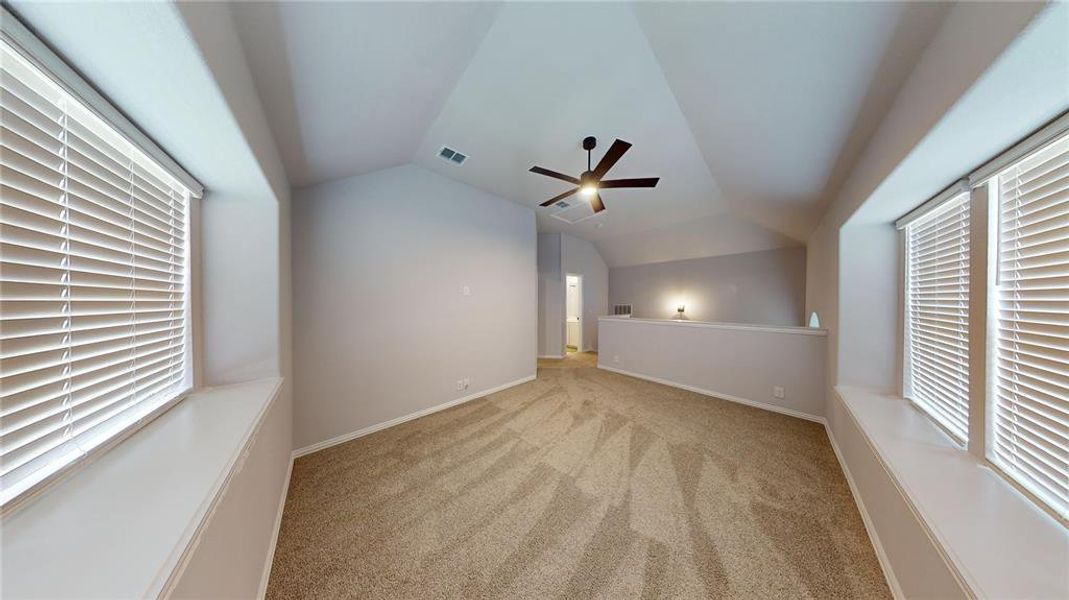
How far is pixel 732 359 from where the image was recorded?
360 cm

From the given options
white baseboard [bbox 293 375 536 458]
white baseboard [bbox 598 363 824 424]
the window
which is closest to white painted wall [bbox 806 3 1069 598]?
the window

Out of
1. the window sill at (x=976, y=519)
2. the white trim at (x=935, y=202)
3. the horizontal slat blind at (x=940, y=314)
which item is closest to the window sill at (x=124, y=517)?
the window sill at (x=976, y=519)

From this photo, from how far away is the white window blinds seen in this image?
744 mm

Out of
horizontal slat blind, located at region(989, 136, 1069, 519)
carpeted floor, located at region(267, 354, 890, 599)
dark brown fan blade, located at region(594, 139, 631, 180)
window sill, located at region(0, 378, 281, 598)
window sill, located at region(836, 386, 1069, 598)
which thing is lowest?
carpeted floor, located at region(267, 354, 890, 599)

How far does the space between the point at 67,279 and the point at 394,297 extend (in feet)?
6.73

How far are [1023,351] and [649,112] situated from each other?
234 centimetres

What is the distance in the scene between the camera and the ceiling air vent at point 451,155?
2.81 metres

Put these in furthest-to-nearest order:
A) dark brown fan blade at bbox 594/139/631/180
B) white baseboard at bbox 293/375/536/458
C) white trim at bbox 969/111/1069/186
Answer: white baseboard at bbox 293/375/536/458 → dark brown fan blade at bbox 594/139/631/180 → white trim at bbox 969/111/1069/186

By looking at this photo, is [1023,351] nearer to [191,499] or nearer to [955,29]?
[955,29]

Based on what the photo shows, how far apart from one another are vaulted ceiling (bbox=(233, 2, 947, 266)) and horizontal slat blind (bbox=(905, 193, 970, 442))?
0.64 meters

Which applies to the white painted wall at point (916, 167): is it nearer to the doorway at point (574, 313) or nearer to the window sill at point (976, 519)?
the window sill at point (976, 519)

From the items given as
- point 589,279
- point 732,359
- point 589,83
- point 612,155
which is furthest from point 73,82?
point 589,279

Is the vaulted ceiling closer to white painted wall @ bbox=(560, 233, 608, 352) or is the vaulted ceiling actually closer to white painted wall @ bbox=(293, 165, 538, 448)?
white painted wall @ bbox=(293, 165, 538, 448)

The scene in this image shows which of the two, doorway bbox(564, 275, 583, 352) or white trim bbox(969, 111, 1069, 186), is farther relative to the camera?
doorway bbox(564, 275, 583, 352)
